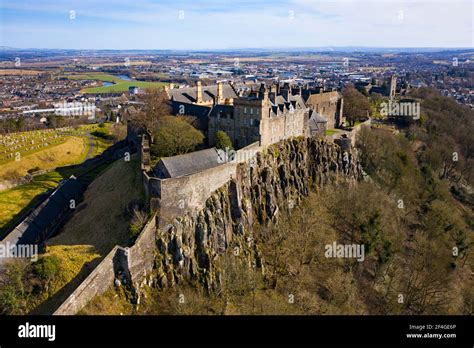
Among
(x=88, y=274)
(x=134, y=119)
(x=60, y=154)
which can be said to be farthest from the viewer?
(x=60, y=154)

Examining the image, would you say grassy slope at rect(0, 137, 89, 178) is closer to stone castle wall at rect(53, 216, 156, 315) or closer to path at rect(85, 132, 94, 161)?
path at rect(85, 132, 94, 161)

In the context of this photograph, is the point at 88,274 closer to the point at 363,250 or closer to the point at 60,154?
the point at 363,250

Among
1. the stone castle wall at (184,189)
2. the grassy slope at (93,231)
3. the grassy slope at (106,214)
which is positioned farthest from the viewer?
the stone castle wall at (184,189)

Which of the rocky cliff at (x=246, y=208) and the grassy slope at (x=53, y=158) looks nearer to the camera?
the rocky cliff at (x=246, y=208)

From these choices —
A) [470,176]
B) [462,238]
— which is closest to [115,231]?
[462,238]
